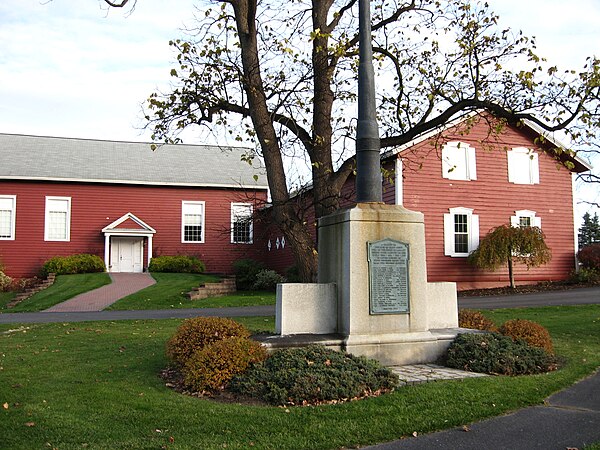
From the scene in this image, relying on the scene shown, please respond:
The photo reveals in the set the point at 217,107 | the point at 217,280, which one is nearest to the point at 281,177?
the point at 217,107

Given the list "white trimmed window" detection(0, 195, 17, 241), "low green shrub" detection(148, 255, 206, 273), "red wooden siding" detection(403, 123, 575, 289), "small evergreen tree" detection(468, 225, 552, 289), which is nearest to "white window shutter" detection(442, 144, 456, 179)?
"red wooden siding" detection(403, 123, 575, 289)

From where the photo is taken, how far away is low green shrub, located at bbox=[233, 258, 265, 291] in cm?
3023

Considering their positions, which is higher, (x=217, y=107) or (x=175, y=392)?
(x=217, y=107)

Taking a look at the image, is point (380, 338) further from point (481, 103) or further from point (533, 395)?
point (481, 103)

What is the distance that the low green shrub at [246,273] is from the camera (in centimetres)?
3023

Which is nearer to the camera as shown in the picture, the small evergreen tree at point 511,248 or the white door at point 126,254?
the small evergreen tree at point 511,248

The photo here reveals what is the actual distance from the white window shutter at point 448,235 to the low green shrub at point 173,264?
13.1m

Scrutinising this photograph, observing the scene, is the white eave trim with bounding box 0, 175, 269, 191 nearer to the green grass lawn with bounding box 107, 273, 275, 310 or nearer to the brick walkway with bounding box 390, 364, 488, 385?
the green grass lawn with bounding box 107, 273, 275, 310

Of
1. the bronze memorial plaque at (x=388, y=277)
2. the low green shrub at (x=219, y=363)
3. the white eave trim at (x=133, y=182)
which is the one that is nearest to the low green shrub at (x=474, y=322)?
the bronze memorial plaque at (x=388, y=277)

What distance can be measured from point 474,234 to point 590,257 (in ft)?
17.6

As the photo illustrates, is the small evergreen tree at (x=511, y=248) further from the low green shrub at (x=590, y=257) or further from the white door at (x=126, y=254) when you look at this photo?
the white door at (x=126, y=254)

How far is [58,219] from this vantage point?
31.5 metres

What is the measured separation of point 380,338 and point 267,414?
117 inches

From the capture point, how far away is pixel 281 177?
1228cm
